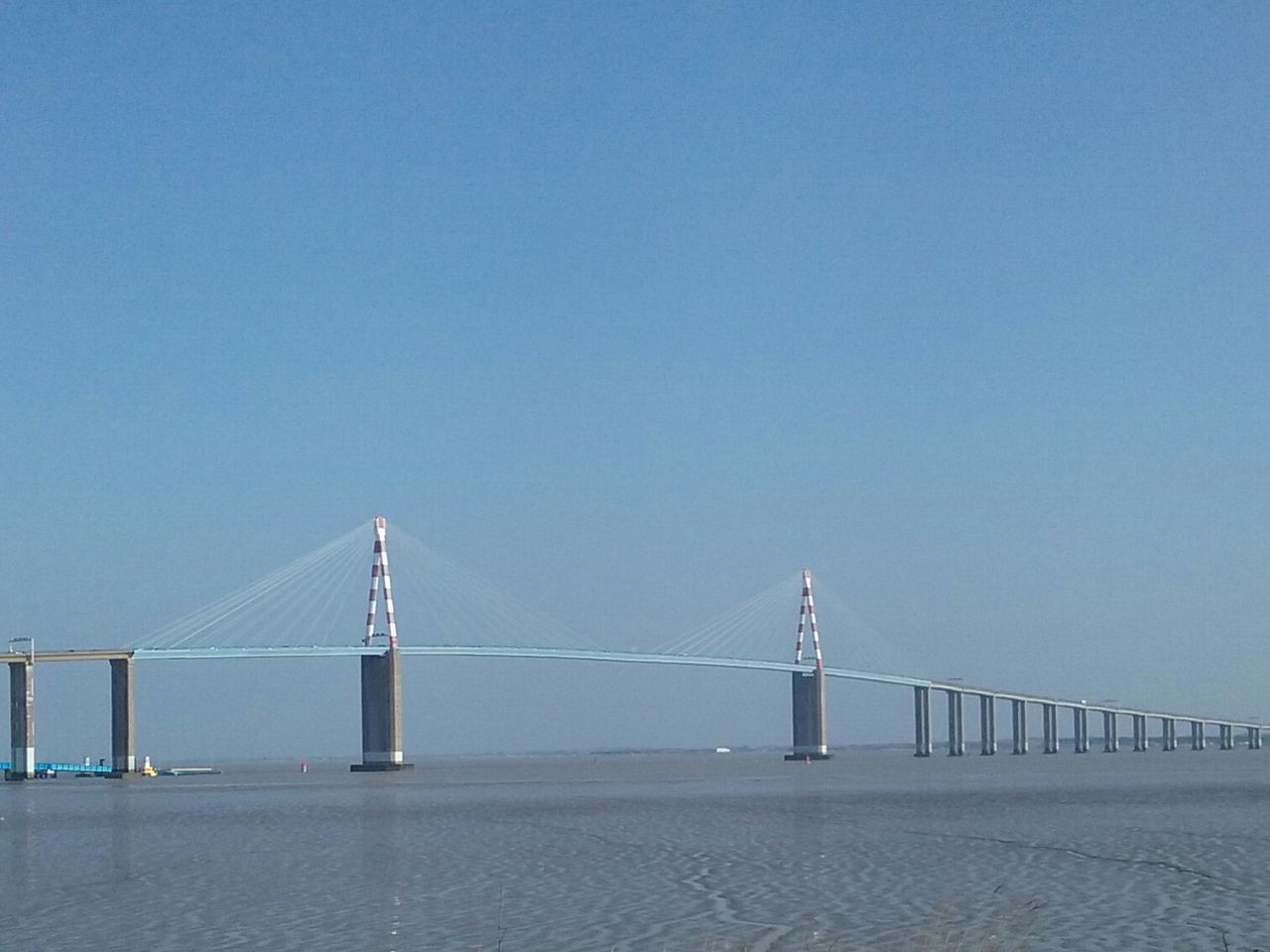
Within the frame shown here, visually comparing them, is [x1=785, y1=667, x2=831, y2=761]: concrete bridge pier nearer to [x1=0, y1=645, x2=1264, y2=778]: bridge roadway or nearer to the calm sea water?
[x1=0, y1=645, x2=1264, y2=778]: bridge roadway

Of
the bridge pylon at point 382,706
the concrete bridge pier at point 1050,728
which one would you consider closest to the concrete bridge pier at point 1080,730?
the concrete bridge pier at point 1050,728

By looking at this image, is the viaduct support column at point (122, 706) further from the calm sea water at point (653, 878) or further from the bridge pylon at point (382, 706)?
the calm sea water at point (653, 878)

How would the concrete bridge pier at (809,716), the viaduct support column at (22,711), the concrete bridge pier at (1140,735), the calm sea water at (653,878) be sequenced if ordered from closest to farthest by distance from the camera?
the calm sea water at (653,878) < the viaduct support column at (22,711) < the concrete bridge pier at (809,716) < the concrete bridge pier at (1140,735)

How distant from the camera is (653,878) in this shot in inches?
819

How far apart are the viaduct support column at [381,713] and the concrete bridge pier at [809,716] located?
36.1 metres

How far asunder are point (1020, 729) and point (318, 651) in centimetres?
7630

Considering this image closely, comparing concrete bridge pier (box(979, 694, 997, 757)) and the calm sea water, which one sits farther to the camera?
concrete bridge pier (box(979, 694, 997, 757))

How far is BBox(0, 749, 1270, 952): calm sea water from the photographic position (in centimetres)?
1540

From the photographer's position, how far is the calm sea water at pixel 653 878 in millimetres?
15398

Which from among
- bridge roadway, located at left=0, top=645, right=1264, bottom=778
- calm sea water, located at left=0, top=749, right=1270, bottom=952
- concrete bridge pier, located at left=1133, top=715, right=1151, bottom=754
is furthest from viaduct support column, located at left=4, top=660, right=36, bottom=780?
concrete bridge pier, located at left=1133, top=715, right=1151, bottom=754

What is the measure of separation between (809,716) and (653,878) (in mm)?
92385

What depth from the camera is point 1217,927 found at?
15242 mm

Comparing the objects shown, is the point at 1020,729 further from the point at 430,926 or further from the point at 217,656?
the point at 430,926

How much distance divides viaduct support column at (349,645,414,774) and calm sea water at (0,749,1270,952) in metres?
40.9
